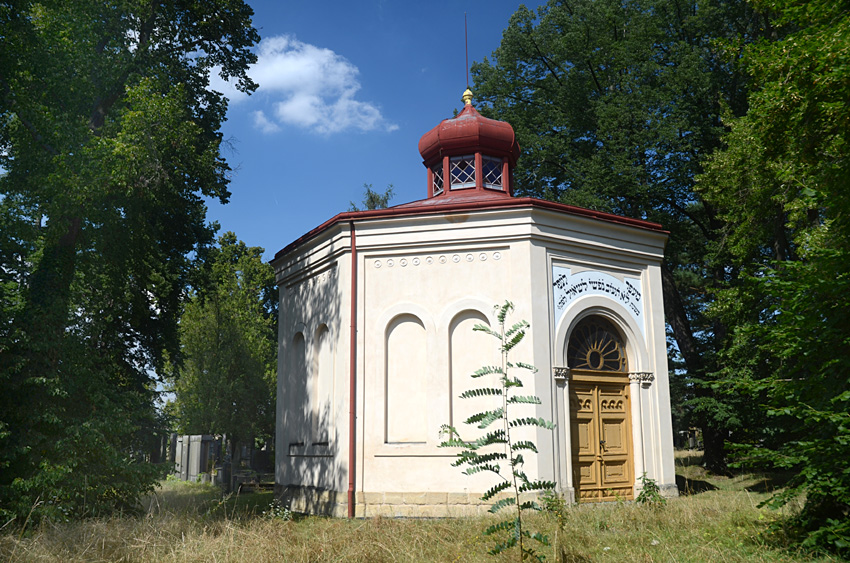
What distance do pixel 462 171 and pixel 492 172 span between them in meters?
0.74

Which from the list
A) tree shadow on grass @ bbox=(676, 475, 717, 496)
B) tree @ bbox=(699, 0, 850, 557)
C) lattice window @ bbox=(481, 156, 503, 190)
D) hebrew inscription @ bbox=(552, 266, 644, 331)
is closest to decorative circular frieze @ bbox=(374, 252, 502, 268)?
hebrew inscription @ bbox=(552, 266, 644, 331)

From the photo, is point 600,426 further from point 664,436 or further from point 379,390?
point 379,390

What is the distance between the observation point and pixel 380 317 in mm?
12609

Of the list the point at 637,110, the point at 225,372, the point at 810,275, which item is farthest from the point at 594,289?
the point at 225,372

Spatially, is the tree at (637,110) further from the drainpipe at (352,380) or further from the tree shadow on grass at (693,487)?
the drainpipe at (352,380)

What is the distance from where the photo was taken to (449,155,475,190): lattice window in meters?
15.9

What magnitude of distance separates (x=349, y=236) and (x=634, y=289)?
5977mm

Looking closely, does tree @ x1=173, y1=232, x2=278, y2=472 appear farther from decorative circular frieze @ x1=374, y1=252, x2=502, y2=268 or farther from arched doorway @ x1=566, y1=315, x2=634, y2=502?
arched doorway @ x1=566, y1=315, x2=634, y2=502

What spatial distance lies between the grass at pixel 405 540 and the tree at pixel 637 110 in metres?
11.0

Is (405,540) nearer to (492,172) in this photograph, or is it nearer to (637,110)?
(492,172)

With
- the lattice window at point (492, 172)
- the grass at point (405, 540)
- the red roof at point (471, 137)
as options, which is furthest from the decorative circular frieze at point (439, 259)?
the grass at point (405, 540)

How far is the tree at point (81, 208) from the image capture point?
11305 mm

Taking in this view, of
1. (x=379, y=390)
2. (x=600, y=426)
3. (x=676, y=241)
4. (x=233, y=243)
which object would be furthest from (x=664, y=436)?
(x=233, y=243)

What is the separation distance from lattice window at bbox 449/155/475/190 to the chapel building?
3144 millimetres
